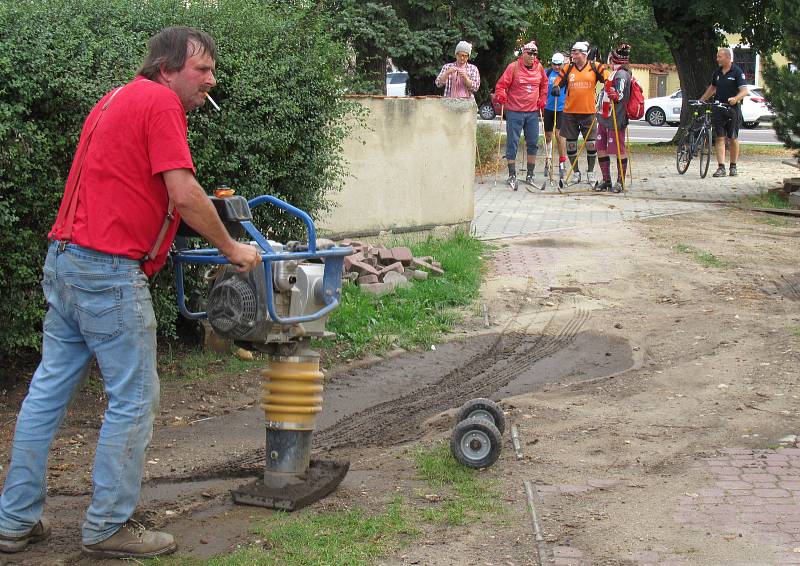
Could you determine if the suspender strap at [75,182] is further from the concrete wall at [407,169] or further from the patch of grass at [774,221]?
the patch of grass at [774,221]

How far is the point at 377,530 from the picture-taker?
4.59 meters

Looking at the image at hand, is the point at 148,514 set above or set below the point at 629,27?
below

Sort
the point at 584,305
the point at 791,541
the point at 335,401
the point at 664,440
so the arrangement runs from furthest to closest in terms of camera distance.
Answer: the point at 584,305 < the point at 335,401 < the point at 664,440 < the point at 791,541

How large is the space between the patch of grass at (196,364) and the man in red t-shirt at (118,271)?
2782 millimetres

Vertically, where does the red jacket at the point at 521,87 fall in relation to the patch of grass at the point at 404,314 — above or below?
above

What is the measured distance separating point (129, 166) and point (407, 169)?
7.43 m

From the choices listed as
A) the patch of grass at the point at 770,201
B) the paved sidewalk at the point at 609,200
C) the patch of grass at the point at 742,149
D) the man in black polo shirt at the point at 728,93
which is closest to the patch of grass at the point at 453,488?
the paved sidewalk at the point at 609,200

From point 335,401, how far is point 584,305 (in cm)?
320

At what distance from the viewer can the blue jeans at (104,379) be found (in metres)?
4.13

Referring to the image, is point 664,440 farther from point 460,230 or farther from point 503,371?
point 460,230

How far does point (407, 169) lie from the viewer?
1136cm

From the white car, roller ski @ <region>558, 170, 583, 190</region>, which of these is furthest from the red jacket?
the white car

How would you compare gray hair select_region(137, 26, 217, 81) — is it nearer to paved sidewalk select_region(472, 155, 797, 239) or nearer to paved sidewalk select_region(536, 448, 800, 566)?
paved sidewalk select_region(536, 448, 800, 566)

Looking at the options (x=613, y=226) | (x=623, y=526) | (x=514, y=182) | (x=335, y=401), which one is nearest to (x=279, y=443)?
(x=623, y=526)
